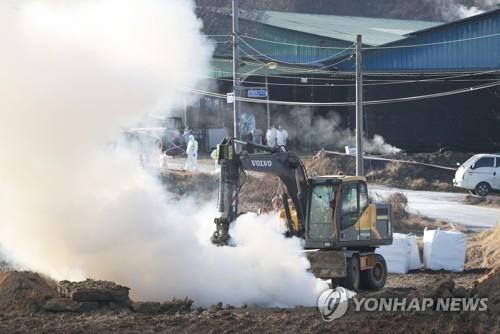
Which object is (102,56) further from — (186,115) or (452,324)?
(186,115)

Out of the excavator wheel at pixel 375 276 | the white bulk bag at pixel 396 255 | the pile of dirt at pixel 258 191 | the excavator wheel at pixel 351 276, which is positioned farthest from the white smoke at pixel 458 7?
the excavator wheel at pixel 351 276

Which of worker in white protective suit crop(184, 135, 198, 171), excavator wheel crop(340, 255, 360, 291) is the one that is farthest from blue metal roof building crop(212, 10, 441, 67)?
excavator wheel crop(340, 255, 360, 291)

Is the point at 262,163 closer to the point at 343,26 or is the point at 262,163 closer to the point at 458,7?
the point at 343,26

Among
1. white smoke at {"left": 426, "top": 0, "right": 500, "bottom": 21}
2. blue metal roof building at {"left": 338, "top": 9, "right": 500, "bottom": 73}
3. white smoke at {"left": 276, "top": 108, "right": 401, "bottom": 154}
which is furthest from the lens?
white smoke at {"left": 426, "top": 0, "right": 500, "bottom": 21}

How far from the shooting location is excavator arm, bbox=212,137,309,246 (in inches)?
714

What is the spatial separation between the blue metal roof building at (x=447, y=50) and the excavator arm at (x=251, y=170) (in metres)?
29.0

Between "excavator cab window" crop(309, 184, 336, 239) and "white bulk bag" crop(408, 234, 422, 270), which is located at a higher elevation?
"excavator cab window" crop(309, 184, 336, 239)

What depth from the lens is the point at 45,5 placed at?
57.2 feet

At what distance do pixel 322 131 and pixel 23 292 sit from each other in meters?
37.3

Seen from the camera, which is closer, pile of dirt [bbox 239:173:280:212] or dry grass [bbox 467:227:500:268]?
dry grass [bbox 467:227:500:268]

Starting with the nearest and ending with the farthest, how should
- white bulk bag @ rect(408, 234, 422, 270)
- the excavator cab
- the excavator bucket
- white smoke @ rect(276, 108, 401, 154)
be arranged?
the excavator bucket
the excavator cab
white bulk bag @ rect(408, 234, 422, 270)
white smoke @ rect(276, 108, 401, 154)

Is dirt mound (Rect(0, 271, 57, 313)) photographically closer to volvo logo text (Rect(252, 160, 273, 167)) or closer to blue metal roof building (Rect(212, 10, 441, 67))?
volvo logo text (Rect(252, 160, 273, 167))

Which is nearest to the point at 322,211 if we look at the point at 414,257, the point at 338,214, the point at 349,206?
the point at 338,214

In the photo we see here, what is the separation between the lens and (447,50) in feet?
158
